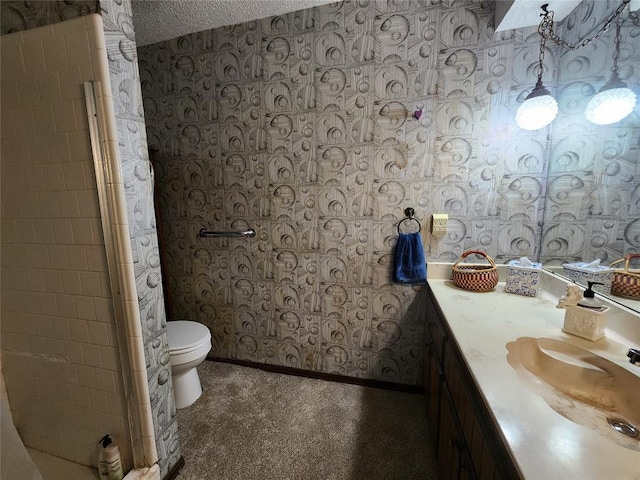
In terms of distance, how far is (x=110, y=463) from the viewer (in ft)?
3.68

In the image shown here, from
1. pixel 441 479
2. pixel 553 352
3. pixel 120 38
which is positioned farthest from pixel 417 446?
pixel 120 38

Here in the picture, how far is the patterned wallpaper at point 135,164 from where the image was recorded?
1.00 meters

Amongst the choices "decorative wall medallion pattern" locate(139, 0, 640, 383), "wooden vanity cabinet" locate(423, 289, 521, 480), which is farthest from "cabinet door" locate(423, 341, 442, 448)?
"decorative wall medallion pattern" locate(139, 0, 640, 383)

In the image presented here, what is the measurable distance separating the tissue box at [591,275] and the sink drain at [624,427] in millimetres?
627

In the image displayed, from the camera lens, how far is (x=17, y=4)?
3.42 ft

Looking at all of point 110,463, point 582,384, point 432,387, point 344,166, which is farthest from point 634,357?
point 110,463

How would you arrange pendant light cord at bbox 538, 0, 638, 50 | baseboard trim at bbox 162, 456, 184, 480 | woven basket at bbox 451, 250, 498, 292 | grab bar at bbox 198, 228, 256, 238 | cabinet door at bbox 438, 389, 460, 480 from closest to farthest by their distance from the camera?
1. cabinet door at bbox 438, 389, 460, 480
2. pendant light cord at bbox 538, 0, 638, 50
3. baseboard trim at bbox 162, 456, 184, 480
4. woven basket at bbox 451, 250, 498, 292
5. grab bar at bbox 198, 228, 256, 238

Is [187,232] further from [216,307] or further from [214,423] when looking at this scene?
[214,423]

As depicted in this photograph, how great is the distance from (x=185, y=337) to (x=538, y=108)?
7.39ft

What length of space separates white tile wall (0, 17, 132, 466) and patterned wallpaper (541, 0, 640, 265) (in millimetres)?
2010

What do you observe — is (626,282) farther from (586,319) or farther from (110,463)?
(110,463)

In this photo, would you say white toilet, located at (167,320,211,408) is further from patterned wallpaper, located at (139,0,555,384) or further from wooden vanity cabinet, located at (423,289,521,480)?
wooden vanity cabinet, located at (423,289,521,480)

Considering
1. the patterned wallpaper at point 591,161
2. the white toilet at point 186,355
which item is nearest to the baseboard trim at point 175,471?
the white toilet at point 186,355

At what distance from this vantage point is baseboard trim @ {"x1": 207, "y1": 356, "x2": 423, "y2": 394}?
174 centimetres
